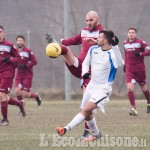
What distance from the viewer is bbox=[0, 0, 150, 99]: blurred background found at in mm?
29000

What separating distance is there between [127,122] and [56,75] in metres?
15.7

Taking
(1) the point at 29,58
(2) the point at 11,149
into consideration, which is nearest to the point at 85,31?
(2) the point at 11,149

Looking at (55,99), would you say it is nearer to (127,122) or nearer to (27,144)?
(127,122)

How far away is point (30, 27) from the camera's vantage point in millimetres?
31047

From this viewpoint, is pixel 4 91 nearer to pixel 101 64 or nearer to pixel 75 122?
pixel 101 64

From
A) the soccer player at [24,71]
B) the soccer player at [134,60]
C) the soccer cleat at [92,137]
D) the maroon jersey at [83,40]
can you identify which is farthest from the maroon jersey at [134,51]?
the soccer cleat at [92,137]

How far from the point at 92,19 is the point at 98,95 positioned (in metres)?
1.74

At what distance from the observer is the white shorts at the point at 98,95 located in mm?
10242

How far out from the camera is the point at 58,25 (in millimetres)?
30844

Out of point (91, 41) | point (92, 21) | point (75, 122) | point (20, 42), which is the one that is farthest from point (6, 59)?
point (20, 42)

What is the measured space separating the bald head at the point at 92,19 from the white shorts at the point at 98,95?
1456 mm

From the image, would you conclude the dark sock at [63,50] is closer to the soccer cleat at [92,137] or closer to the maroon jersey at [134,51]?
the soccer cleat at [92,137]

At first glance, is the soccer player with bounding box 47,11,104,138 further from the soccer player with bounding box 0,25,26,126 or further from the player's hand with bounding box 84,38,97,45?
the soccer player with bounding box 0,25,26,126

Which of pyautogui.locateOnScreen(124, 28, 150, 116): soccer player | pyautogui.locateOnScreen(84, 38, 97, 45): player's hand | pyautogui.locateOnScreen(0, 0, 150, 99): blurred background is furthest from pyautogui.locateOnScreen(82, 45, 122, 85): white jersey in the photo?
pyautogui.locateOnScreen(0, 0, 150, 99): blurred background
